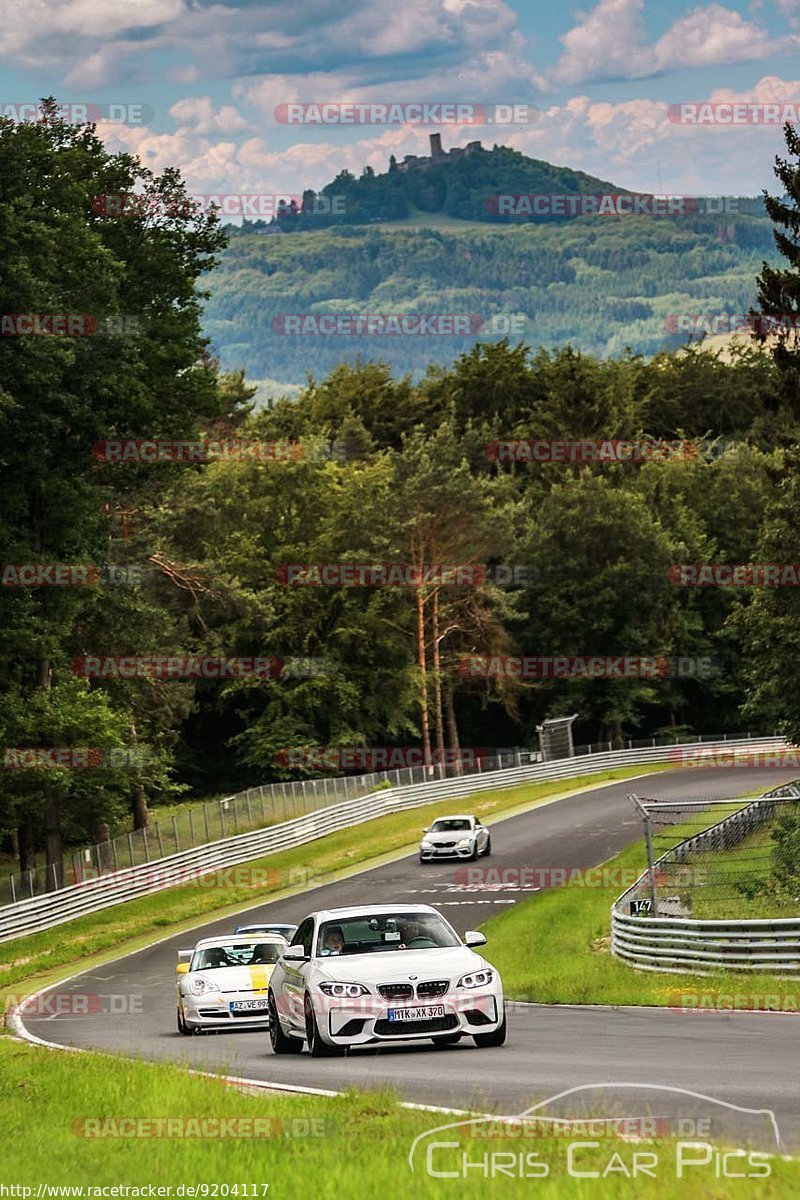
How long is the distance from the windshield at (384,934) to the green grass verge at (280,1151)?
324cm

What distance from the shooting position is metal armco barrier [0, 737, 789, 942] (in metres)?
45.2

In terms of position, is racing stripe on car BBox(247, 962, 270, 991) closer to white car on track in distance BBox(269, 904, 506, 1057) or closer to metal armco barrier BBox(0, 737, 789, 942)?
white car on track in distance BBox(269, 904, 506, 1057)

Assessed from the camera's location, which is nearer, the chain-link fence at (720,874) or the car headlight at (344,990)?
the car headlight at (344,990)

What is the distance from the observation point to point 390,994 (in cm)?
1503

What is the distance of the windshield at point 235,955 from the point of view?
889 inches

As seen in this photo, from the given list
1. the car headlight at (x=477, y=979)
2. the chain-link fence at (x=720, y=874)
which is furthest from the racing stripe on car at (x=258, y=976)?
the car headlight at (x=477, y=979)

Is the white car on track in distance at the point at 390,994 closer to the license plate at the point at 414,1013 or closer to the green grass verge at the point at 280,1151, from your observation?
the license plate at the point at 414,1013

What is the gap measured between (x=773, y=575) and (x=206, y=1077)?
34923mm

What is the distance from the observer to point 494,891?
45.3 m

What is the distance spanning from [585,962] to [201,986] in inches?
346

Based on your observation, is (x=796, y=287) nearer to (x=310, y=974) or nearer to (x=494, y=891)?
(x=494, y=891)

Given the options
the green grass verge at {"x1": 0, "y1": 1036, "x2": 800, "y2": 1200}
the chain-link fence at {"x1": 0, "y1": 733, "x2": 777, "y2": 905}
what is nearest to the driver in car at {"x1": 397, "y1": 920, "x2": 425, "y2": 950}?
the green grass verge at {"x1": 0, "y1": 1036, "x2": 800, "y2": 1200}

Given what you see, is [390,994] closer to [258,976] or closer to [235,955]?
[258,976]

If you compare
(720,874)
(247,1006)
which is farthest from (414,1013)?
(720,874)
